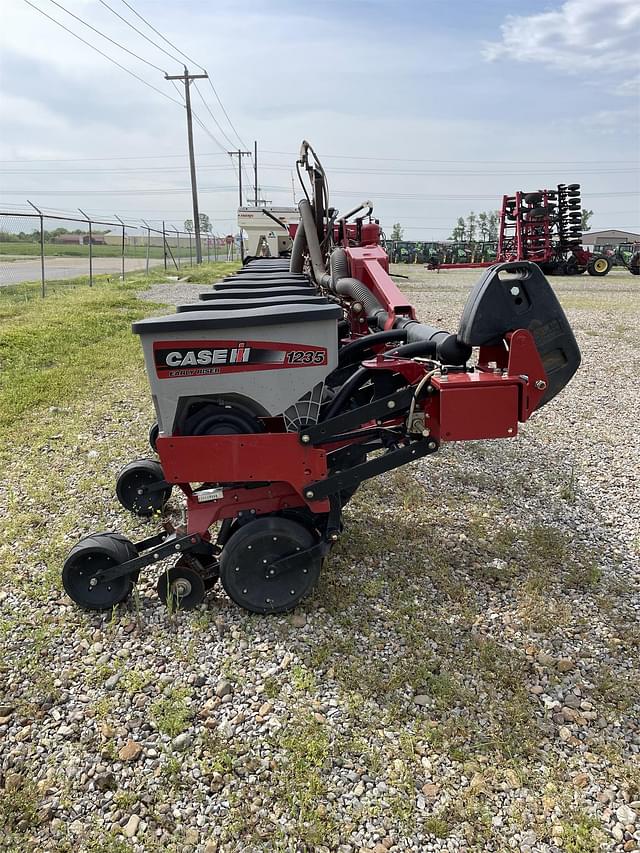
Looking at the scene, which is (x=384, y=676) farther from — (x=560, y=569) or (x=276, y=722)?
(x=560, y=569)

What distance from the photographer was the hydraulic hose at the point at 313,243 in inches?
197

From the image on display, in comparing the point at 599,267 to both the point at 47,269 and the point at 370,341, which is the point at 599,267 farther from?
the point at 370,341

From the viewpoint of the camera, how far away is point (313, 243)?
17.0ft

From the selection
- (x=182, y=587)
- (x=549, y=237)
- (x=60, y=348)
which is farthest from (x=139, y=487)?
(x=549, y=237)

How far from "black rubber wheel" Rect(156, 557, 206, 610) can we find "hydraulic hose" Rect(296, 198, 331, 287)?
2.73 m

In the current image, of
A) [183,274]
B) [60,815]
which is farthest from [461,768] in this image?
[183,274]

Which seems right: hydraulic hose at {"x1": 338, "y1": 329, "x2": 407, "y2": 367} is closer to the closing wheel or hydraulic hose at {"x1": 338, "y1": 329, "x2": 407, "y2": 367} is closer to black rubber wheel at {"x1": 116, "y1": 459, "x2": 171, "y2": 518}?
the closing wheel

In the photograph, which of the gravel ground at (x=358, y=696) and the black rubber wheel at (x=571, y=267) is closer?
the gravel ground at (x=358, y=696)

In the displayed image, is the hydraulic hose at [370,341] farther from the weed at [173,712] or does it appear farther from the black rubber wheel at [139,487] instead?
the weed at [173,712]

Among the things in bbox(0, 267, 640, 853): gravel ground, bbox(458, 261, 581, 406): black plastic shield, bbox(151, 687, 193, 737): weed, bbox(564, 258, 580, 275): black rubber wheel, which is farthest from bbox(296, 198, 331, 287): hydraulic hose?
bbox(564, 258, 580, 275): black rubber wheel

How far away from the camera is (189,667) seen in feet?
8.50

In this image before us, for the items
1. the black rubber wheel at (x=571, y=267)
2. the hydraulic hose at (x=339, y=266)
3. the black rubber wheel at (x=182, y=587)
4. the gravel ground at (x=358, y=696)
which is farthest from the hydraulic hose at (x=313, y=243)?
the black rubber wheel at (x=571, y=267)

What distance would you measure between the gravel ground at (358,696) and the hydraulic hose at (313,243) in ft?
6.35

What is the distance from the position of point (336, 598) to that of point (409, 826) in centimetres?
119
